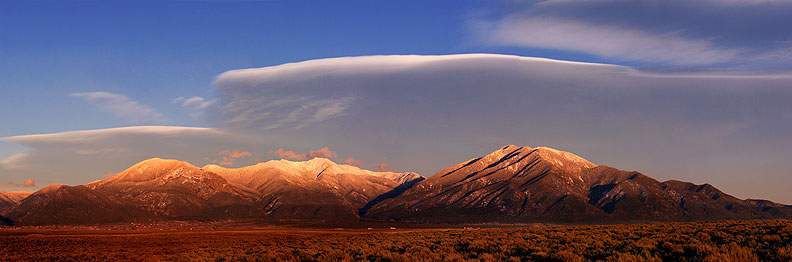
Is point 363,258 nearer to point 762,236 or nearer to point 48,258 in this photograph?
point 762,236

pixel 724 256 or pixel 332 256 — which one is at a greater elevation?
pixel 724 256

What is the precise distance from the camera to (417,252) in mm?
31000

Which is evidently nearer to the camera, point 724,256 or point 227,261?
point 724,256

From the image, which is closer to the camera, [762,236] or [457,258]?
[457,258]

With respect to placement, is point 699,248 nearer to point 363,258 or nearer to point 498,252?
point 498,252

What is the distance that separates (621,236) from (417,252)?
1462cm

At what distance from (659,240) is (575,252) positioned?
694cm

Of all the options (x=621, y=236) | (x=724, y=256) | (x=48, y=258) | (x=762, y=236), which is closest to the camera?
(x=724, y=256)

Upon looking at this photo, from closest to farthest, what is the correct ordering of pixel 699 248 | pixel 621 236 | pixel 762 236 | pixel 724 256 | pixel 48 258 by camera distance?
1. pixel 724 256
2. pixel 699 248
3. pixel 762 236
4. pixel 621 236
5. pixel 48 258

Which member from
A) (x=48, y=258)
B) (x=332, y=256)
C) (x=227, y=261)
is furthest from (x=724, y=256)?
(x=48, y=258)

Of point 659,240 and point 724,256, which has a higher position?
point 724,256

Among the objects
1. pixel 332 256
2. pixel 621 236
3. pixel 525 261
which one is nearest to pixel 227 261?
pixel 332 256

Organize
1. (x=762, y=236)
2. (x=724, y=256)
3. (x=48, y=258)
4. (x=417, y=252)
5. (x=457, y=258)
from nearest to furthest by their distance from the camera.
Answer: (x=724, y=256) < (x=457, y=258) < (x=762, y=236) < (x=417, y=252) < (x=48, y=258)

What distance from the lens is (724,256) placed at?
20.8m
